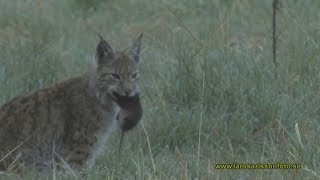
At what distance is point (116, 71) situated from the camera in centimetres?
818

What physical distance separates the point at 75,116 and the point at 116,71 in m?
0.45

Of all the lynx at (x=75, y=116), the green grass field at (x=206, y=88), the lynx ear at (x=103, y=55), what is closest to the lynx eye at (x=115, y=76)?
the lynx at (x=75, y=116)

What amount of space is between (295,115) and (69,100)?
164 centimetres

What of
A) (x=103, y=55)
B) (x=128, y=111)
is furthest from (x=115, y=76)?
A: (x=128, y=111)

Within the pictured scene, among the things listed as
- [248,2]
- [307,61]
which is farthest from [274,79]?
[248,2]

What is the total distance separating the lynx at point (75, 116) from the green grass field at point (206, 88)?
0.68ft

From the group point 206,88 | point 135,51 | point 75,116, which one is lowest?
point 206,88

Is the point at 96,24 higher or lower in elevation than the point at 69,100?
lower

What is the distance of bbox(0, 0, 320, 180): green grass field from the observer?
24.3 feet

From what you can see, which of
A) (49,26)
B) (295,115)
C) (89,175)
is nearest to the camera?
(89,175)

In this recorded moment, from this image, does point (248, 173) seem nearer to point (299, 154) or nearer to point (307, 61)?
point (299, 154)

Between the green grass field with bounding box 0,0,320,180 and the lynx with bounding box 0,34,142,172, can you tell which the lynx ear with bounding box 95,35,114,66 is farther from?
the green grass field with bounding box 0,0,320,180

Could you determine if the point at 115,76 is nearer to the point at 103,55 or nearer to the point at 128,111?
the point at 103,55

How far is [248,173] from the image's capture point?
23.4 ft
